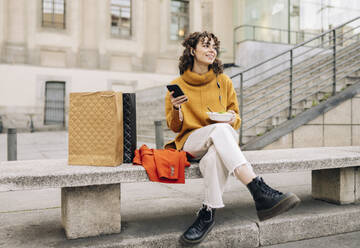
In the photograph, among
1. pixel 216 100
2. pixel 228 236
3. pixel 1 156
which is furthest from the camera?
pixel 1 156

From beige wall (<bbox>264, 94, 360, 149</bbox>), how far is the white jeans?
12.9ft

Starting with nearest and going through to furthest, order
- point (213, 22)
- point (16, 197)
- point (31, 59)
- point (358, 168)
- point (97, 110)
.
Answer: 1. point (97, 110)
2. point (358, 168)
3. point (16, 197)
4. point (31, 59)
5. point (213, 22)

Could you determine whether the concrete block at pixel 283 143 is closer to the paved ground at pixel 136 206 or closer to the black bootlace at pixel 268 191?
the paved ground at pixel 136 206

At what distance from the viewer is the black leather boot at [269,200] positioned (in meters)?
2.50

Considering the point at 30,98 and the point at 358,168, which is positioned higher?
the point at 30,98

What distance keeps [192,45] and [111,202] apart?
1.55m

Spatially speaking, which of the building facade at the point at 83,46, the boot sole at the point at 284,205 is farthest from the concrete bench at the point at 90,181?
the building facade at the point at 83,46

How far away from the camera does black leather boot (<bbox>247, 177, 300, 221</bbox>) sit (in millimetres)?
2504

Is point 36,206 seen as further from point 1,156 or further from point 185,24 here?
point 185,24

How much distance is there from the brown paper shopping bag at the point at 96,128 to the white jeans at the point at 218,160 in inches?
26.1

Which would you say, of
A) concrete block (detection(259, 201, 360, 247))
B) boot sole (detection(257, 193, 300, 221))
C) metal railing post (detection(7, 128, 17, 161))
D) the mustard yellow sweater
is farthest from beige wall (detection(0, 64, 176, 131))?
boot sole (detection(257, 193, 300, 221))

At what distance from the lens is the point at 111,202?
264 cm

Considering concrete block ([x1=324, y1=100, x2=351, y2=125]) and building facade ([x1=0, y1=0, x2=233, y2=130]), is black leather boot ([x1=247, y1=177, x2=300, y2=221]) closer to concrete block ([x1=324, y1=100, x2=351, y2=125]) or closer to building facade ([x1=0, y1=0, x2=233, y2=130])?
concrete block ([x1=324, y1=100, x2=351, y2=125])

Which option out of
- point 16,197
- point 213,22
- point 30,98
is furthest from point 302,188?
point 213,22
